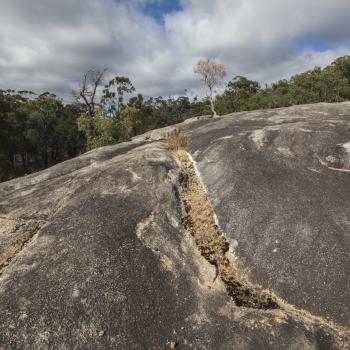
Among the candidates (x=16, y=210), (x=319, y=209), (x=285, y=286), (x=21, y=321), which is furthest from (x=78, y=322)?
(x=319, y=209)

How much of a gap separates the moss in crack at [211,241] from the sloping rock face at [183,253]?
0.05 meters

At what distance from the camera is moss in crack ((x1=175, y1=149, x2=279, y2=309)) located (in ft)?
28.5

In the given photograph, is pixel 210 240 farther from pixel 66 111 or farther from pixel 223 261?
pixel 66 111

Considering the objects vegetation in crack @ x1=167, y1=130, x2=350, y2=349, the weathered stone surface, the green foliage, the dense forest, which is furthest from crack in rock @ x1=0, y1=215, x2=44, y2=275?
the green foliage

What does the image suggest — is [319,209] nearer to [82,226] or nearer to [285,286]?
[285,286]

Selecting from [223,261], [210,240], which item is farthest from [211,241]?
[223,261]

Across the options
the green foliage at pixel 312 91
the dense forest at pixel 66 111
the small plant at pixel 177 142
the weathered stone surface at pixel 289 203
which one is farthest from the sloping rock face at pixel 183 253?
the green foliage at pixel 312 91

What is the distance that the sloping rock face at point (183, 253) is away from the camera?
24.6ft

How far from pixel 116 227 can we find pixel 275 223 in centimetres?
456

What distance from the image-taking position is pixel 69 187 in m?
12.5

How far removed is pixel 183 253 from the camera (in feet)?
31.8

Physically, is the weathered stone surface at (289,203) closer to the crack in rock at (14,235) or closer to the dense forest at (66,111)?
the crack in rock at (14,235)

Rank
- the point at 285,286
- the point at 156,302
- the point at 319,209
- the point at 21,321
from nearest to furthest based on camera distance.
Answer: the point at 21,321 < the point at 156,302 < the point at 285,286 < the point at 319,209

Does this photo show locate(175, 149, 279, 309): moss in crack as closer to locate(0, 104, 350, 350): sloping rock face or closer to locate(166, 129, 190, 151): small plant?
locate(0, 104, 350, 350): sloping rock face
